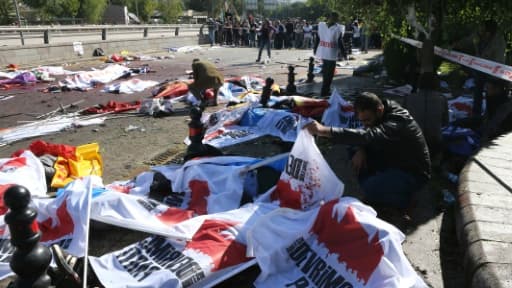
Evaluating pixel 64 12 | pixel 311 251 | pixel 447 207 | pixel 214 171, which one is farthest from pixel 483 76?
pixel 64 12

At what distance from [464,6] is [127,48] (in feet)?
63.1

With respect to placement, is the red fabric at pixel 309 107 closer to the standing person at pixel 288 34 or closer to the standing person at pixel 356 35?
the standing person at pixel 356 35

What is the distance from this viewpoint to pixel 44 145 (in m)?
5.44

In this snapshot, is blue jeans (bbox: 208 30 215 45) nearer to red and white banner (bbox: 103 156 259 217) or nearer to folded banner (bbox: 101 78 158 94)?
folded banner (bbox: 101 78 158 94)

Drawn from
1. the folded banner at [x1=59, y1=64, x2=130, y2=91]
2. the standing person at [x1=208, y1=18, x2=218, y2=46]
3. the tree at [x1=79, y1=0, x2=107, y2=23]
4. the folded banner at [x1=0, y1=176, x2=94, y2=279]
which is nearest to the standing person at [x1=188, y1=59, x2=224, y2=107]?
the folded banner at [x1=59, y1=64, x2=130, y2=91]

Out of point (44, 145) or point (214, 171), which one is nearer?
point (214, 171)

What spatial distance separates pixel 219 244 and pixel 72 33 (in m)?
22.8

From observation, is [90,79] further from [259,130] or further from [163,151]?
[259,130]

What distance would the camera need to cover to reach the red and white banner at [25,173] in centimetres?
438

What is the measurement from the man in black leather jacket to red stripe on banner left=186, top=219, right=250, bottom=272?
1.12 metres

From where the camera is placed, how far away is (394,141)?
3842 mm

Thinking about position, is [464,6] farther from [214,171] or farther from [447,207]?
[214,171]

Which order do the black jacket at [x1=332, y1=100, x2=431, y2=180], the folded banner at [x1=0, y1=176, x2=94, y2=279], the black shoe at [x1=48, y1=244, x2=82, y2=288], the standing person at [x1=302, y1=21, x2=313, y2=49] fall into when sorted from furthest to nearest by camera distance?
the standing person at [x1=302, y1=21, x2=313, y2=49] → the black jacket at [x1=332, y1=100, x2=431, y2=180] → the folded banner at [x1=0, y1=176, x2=94, y2=279] → the black shoe at [x1=48, y1=244, x2=82, y2=288]

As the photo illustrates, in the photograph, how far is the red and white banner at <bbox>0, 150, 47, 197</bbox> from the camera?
438 cm
